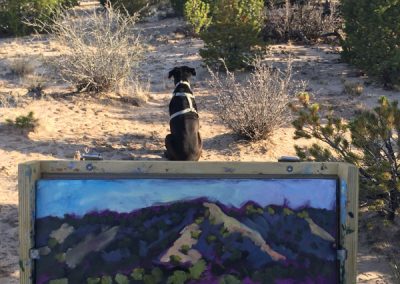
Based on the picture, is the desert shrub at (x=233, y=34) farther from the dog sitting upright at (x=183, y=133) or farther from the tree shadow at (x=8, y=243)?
the tree shadow at (x=8, y=243)

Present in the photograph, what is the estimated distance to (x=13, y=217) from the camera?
18.0 feet

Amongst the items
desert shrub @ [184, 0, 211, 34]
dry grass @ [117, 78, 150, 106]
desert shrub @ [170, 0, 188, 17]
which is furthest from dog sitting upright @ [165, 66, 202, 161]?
desert shrub @ [170, 0, 188, 17]

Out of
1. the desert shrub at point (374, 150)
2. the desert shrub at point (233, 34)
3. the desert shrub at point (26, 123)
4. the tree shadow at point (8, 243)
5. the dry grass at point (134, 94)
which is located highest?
the desert shrub at point (233, 34)

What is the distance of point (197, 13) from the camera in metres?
14.1

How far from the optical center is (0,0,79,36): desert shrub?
15133 millimetres

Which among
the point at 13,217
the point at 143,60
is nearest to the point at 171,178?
the point at 13,217

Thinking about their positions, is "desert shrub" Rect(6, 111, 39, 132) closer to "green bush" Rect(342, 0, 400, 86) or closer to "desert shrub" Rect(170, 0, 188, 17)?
"green bush" Rect(342, 0, 400, 86)

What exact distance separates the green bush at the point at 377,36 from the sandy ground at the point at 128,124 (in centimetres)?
37

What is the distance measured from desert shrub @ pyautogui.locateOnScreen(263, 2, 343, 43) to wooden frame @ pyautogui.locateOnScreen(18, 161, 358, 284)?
11582 millimetres

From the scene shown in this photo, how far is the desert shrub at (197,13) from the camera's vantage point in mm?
14031

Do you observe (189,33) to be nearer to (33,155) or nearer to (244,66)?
(244,66)

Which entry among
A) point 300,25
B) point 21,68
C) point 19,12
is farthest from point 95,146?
point 19,12

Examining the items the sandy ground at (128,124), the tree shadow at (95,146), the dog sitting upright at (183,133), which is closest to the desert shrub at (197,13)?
the sandy ground at (128,124)

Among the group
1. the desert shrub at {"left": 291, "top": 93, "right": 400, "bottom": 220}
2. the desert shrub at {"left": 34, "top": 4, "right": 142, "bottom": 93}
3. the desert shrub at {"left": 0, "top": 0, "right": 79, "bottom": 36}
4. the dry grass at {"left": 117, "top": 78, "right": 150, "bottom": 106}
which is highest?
the desert shrub at {"left": 0, "top": 0, "right": 79, "bottom": 36}
